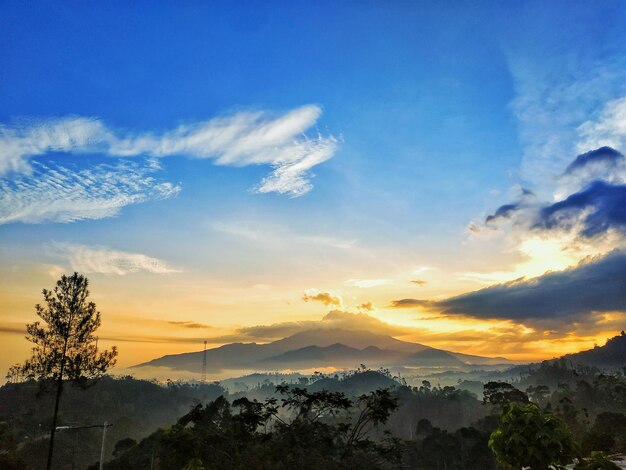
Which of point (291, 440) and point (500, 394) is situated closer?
point (291, 440)

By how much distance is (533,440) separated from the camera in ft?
51.4

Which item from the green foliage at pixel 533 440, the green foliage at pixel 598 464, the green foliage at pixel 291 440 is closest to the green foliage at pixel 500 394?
the green foliage at pixel 291 440

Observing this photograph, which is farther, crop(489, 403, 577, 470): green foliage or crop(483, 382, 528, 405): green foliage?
crop(483, 382, 528, 405): green foliage

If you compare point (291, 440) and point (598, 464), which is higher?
point (598, 464)

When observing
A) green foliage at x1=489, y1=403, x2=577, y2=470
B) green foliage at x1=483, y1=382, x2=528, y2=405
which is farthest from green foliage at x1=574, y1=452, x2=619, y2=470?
green foliage at x1=483, y1=382, x2=528, y2=405

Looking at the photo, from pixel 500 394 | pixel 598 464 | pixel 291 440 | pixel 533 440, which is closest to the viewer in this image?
pixel 598 464

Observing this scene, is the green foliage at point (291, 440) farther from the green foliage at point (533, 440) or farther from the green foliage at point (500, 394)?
the green foliage at point (500, 394)

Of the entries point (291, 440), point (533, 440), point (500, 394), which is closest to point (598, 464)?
point (533, 440)

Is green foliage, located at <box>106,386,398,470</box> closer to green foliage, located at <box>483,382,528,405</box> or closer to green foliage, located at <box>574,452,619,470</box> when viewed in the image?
green foliage, located at <box>574,452,619,470</box>

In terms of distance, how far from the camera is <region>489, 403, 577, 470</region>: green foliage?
50.8ft

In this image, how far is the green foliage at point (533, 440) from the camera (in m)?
15.5

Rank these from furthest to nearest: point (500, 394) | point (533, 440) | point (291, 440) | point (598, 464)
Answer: point (500, 394) < point (291, 440) < point (533, 440) < point (598, 464)

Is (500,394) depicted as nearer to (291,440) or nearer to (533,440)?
(291,440)

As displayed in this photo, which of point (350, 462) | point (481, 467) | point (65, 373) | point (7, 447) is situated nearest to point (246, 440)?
point (350, 462)
